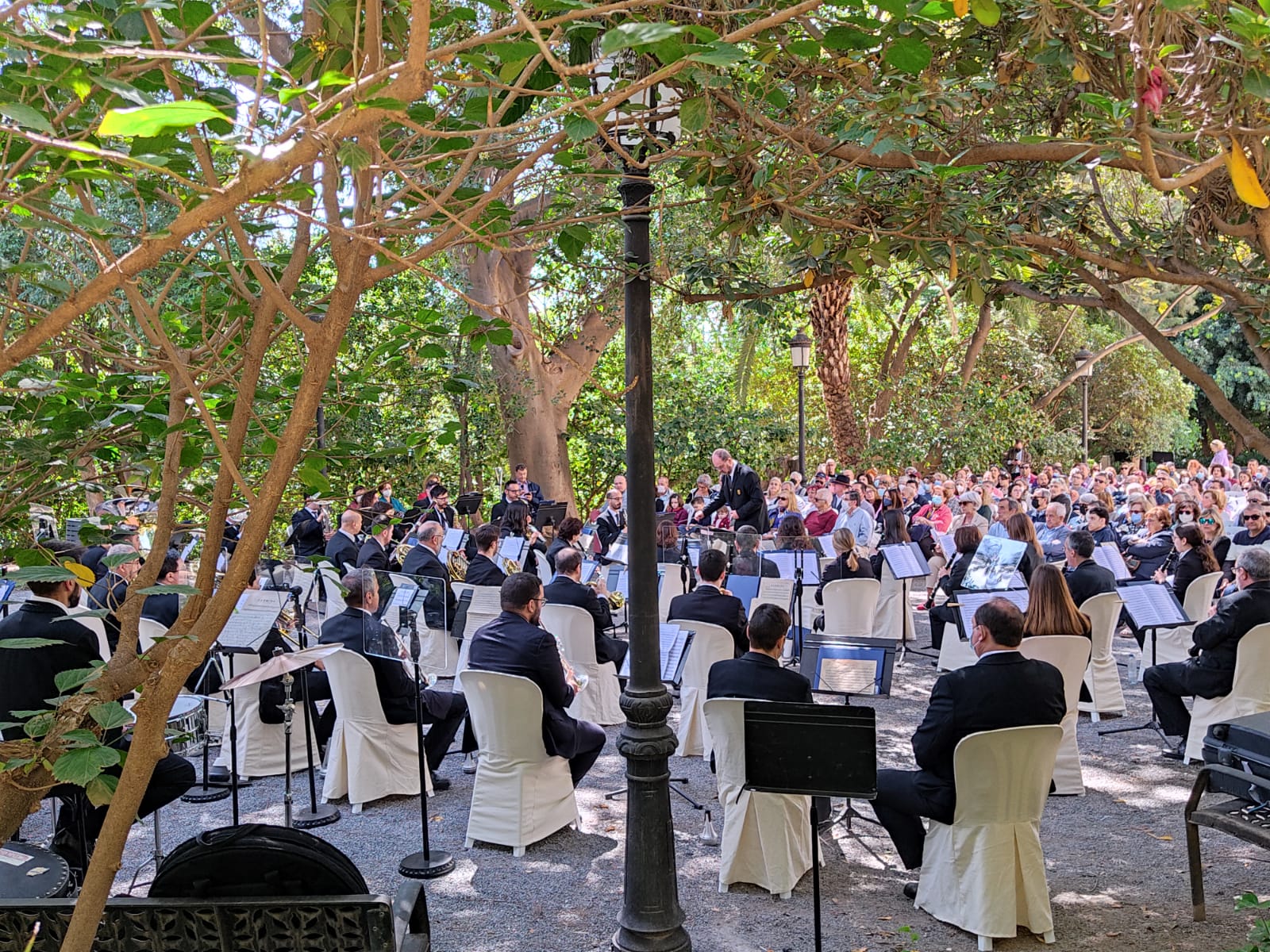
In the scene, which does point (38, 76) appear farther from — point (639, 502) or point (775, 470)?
point (775, 470)

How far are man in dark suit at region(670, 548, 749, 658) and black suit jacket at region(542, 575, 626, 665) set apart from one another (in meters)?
0.87

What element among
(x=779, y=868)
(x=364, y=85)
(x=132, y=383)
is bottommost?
(x=779, y=868)

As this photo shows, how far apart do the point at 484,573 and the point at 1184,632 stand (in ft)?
22.1

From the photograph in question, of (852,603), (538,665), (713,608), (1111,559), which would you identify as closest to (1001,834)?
(538,665)

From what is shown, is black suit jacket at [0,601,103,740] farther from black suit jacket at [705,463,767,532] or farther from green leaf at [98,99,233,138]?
black suit jacket at [705,463,767,532]

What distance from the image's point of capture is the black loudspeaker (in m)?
3.51

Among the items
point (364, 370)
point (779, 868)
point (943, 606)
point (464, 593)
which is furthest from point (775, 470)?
point (364, 370)

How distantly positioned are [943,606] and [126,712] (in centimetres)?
981

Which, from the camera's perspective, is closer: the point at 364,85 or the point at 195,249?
the point at 364,85

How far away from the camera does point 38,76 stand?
7.30ft

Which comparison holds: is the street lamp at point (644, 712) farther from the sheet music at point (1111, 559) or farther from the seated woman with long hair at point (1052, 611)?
the sheet music at point (1111, 559)

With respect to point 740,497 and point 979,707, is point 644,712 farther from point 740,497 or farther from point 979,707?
point 740,497

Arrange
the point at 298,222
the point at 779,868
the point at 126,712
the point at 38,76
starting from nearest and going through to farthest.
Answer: the point at 38,76 → the point at 126,712 → the point at 298,222 → the point at 779,868

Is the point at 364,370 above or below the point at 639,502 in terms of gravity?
above
